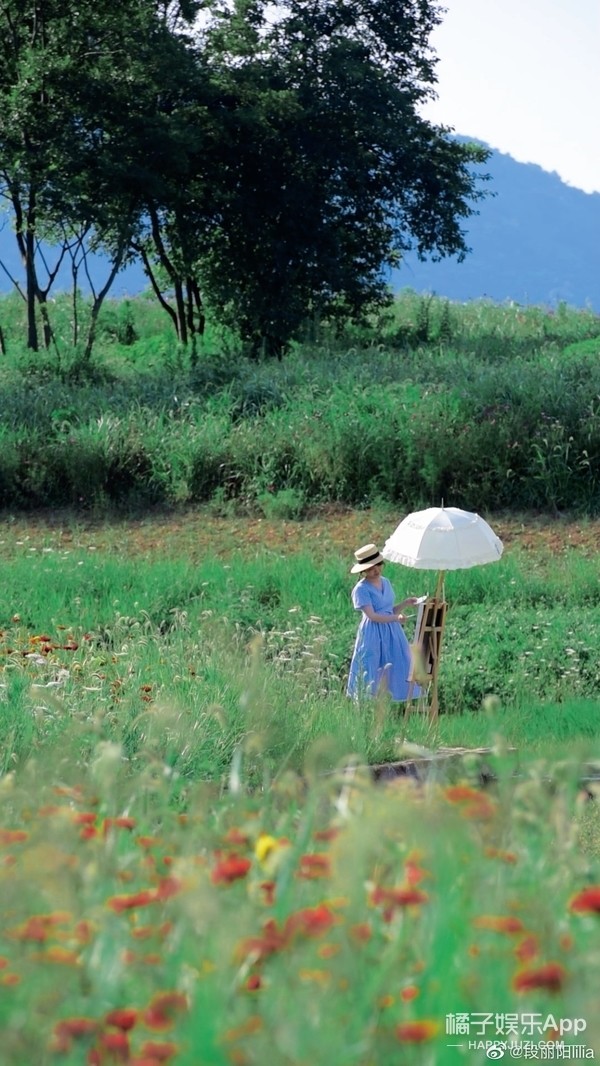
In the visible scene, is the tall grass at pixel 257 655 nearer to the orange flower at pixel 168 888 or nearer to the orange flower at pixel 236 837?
the orange flower at pixel 236 837

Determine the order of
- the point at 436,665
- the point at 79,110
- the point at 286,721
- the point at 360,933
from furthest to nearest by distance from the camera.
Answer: the point at 79,110
the point at 436,665
the point at 286,721
the point at 360,933

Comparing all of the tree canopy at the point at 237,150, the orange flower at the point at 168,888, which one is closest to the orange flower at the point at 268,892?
the orange flower at the point at 168,888

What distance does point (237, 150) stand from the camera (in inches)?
1031

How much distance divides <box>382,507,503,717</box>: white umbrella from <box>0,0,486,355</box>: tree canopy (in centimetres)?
1551

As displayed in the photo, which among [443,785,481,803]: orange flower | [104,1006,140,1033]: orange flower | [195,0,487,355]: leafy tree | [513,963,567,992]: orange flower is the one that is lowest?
[104,1006,140,1033]: orange flower

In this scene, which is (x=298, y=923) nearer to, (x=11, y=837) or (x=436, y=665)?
(x=11, y=837)

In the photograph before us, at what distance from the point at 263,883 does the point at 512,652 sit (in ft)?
25.1

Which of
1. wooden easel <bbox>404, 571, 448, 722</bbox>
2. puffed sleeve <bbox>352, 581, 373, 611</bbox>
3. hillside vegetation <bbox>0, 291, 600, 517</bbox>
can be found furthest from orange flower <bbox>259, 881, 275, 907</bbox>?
hillside vegetation <bbox>0, 291, 600, 517</bbox>

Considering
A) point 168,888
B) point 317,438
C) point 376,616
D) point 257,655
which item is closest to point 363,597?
point 376,616

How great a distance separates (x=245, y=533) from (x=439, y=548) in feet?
20.0

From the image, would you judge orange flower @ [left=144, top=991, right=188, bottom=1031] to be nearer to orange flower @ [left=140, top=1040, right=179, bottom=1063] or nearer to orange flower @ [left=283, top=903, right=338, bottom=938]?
orange flower @ [left=140, top=1040, right=179, bottom=1063]

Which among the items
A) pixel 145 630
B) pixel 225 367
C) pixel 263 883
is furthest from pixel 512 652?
pixel 225 367

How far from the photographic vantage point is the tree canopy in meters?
23.2

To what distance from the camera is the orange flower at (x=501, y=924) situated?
6.61ft
